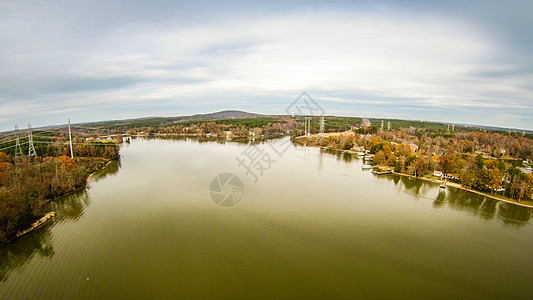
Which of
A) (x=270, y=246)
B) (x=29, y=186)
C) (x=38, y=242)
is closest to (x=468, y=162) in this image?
(x=270, y=246)

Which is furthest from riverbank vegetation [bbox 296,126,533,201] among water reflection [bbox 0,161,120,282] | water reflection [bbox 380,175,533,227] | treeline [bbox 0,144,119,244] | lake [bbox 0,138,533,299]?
treeline [bbox 0,144,119,244]

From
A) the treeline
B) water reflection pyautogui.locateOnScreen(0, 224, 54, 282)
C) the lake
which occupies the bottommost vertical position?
water reflection pyautogui.locateOnScreen(0, 224, 54, 282)

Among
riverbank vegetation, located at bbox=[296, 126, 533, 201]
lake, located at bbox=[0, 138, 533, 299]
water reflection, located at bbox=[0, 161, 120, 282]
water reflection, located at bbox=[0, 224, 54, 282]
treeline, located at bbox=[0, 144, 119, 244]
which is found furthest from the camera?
riverbank vegetation, located at bbox=[296, 126, 533, 201]

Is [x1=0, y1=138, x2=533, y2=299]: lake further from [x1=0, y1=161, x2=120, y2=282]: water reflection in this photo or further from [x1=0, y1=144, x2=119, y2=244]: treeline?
[x1=0, y1=144, x2=119, y2=244]: treeline

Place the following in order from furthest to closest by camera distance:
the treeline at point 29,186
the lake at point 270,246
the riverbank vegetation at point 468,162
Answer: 1. the riverbank vegetation at point 468,162
2. the treeline at point 29,186
3. the lake at point 270,246

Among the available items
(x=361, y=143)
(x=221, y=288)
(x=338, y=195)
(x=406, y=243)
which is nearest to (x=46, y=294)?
(x=221, y=288)

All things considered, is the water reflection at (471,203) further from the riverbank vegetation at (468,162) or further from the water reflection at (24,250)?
the water reflection at (24,250)

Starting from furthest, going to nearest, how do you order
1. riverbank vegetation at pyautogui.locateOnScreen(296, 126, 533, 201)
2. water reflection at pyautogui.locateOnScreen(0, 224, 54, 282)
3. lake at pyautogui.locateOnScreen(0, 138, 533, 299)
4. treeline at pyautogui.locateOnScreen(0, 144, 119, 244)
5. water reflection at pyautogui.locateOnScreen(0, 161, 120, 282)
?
riverbank vegetation at pyautogui.locateOnScreen(296, 126, 533, 201) < treeline at pyautogui.locateOnScreen(0, 144, 119, 244) < water reflection at pyautogui.locateOnScreen(0, 161, 120, 282) < water reflection at pyautogui.locateOnScreen(0, 224, 54, 282) < lake at pyautogui.locateOnScreen(0, 138, 533, 299)

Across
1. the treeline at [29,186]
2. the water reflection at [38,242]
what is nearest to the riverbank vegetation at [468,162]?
the water reflection at [38,242]

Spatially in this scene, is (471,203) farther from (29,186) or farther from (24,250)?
(29,186)
